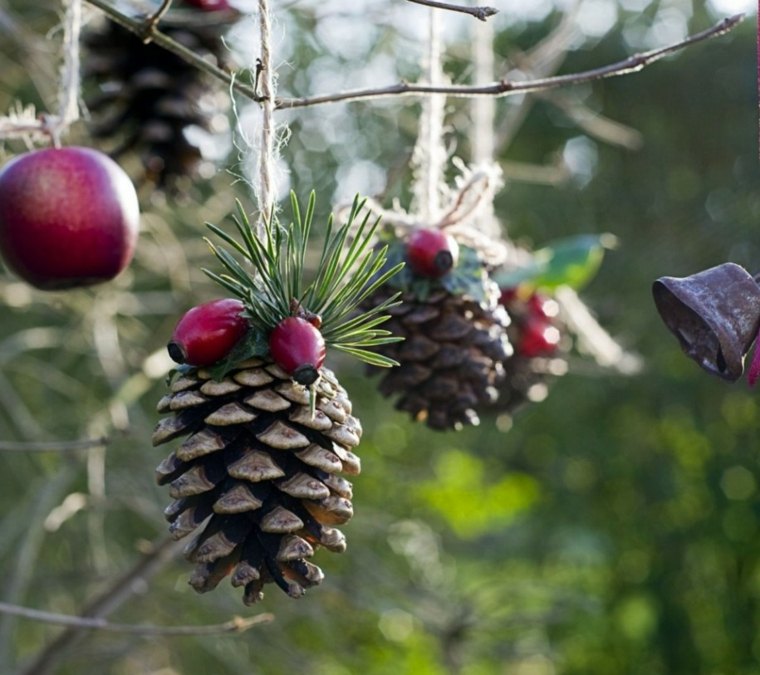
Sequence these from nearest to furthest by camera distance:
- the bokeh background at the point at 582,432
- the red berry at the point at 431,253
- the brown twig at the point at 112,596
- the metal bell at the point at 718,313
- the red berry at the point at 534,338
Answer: the metal bell at the point at 718,313, the red berry at the point at 431,253, the red berry at the point at 534,338, the brown twig at the point at 112,596, the bokeh background at the point at 582,432

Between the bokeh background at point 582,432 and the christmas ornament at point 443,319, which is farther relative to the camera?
the bokeh background at point 582,432

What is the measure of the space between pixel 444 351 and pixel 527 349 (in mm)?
274

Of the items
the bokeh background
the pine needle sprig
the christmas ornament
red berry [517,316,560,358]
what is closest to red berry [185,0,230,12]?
the christmas ornament

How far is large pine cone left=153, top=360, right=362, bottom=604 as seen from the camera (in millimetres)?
648

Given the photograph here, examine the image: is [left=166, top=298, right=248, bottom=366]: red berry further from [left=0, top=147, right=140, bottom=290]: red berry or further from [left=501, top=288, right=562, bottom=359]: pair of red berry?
[left=501, top=288, right=562, bottom=359]: pair of red berry

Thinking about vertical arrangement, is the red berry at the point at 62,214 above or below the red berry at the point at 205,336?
above

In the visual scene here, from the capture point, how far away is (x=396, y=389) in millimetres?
985

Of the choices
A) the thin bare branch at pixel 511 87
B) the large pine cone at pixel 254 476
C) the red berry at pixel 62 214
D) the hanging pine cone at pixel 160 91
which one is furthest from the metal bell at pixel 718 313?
the hanging pine cone at pixel 160 91

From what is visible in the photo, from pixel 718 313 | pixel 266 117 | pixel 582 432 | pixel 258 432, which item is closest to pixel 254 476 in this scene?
pixel 258 432

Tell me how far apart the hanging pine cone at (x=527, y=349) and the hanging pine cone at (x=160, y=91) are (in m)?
0.37

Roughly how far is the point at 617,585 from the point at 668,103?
135cm

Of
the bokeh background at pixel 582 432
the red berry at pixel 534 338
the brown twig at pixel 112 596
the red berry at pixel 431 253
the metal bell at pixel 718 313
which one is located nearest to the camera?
the metal bell at pixel 718 313

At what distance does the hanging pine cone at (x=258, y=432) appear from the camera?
65 centimetres

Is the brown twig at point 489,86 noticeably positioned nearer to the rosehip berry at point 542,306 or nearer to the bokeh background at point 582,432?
the rosehip berry at point 542,306
